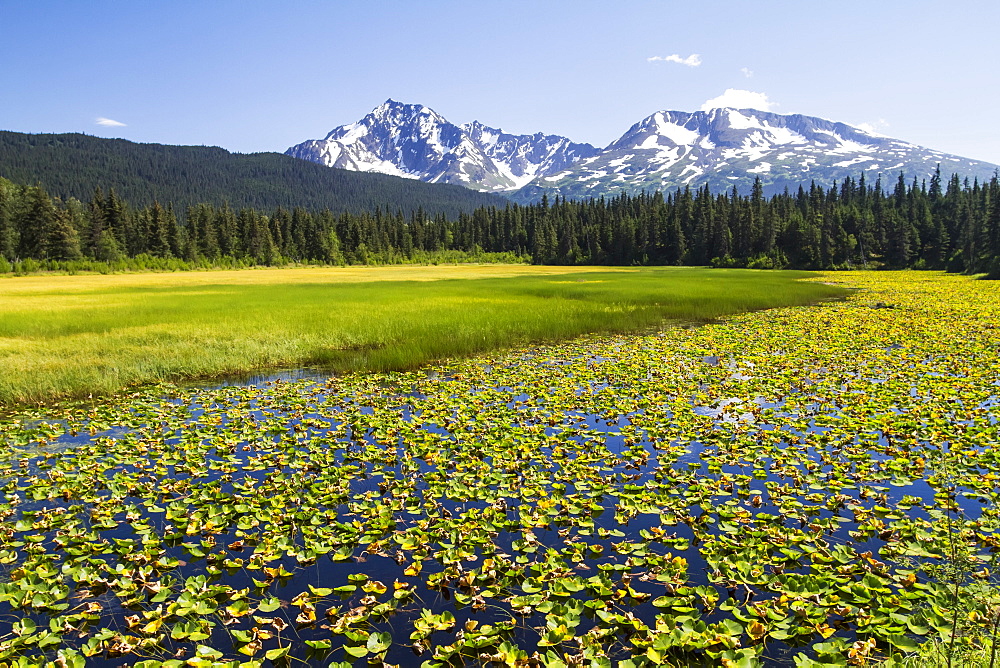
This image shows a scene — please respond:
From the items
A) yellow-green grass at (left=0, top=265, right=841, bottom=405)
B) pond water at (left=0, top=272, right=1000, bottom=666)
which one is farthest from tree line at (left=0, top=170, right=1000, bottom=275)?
pond water at (left=0, top=272, right=1000, bottom=666)

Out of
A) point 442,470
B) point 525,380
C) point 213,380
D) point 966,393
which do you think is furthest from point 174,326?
point 966,393

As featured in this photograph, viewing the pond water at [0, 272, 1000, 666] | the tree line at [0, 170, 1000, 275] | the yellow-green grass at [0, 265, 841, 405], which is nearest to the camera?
Result: the pond water at [0, 272, 1000, 666]

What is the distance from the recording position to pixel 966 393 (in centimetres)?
1401

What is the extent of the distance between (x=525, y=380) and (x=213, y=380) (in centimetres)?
1032

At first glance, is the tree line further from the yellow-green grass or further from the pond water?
the pond water

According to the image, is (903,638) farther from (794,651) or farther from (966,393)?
(966,393)

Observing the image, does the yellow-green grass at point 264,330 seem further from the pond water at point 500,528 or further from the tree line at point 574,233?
the tree line at point 574,233

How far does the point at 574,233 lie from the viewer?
160500mm

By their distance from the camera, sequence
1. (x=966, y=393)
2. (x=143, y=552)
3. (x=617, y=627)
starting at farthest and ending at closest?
(x=966, y=393)
(x=143, y=552)
(x=617, y=627)

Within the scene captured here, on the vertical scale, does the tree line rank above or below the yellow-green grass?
above

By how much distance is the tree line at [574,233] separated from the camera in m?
89.0

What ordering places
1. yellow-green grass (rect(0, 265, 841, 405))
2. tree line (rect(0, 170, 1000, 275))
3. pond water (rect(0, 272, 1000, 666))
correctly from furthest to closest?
tree line (rect(0, 170, 1000, 275)) → yellow-green grass (rect(0, 265, 841, 405)) → pond water (rect(0, 272, 1000, 666))

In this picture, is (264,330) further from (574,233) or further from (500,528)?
(574,233)

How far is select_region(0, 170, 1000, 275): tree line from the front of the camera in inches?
3504
